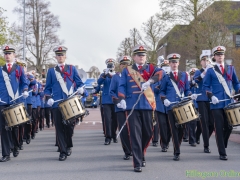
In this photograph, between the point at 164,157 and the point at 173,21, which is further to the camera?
the point at 173,21

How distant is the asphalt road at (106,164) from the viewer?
7.82m

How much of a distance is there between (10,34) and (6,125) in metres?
21.1

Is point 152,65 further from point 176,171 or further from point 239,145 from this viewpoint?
point 239,145

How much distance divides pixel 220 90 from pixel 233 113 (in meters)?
0.68

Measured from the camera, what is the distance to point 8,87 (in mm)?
9555

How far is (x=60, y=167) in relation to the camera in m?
8.66

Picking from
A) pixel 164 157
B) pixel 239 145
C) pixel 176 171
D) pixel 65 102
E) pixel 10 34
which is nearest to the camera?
pixel 176 171

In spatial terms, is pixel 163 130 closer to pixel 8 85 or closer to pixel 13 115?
pixel 13 115

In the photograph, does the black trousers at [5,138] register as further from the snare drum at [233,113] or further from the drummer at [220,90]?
the snare drum at [233,113]

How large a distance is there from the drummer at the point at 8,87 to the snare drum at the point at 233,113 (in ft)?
13.8

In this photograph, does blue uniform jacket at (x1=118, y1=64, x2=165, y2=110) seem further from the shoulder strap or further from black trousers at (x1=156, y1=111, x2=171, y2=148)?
black trousers at (x1=156, y1=111, x2=171, y2=148)

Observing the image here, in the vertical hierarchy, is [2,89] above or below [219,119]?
above

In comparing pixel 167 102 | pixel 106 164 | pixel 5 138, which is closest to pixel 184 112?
pixel 167 102

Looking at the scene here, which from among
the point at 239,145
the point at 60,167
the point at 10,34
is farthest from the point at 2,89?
the point at 10,34
